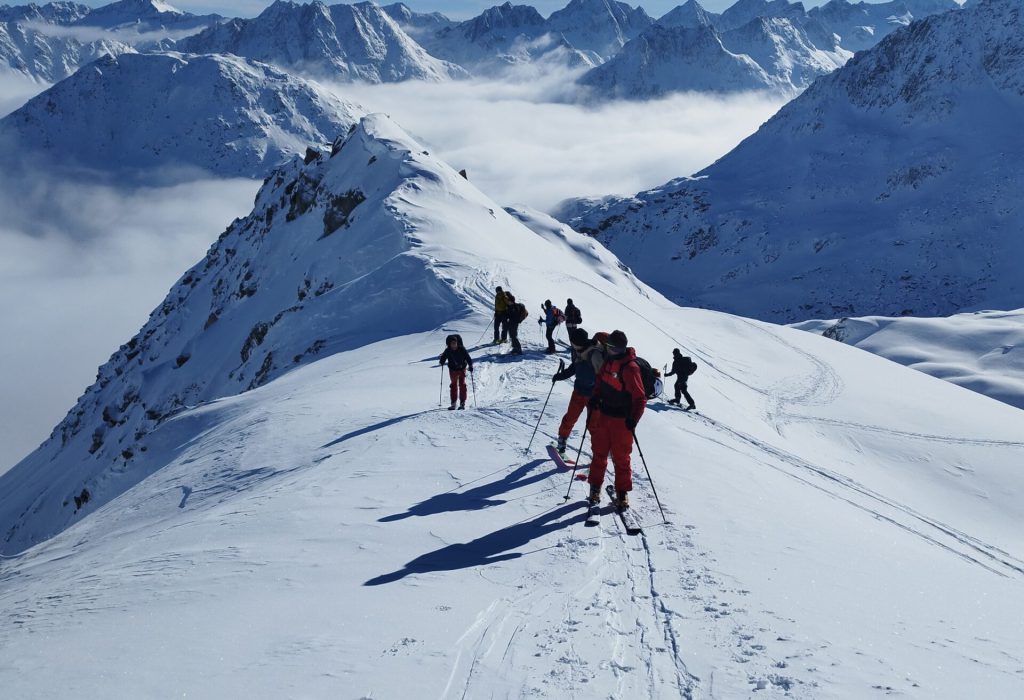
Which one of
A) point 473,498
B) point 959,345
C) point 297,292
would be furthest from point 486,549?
point 959,345

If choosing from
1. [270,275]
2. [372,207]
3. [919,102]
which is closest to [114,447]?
[270,275]

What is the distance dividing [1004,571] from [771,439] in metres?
7.66

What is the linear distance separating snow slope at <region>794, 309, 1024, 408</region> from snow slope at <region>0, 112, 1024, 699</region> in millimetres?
34783

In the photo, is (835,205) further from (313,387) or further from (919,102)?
(313,387)

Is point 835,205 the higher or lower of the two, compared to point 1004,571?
higher

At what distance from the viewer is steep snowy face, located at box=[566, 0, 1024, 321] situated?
111 meters

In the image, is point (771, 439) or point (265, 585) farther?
point (771, 439)

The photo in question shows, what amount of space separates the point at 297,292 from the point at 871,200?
11537cm

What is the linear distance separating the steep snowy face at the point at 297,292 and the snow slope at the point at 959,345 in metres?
24.4

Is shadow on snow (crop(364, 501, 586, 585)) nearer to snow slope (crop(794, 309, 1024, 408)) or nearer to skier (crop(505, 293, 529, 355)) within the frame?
skier (crop(505, 293, 529, 355))

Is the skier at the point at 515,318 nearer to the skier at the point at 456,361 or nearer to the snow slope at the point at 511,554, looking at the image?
the snow slope at the point at 511,554

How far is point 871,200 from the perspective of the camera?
130750 mm

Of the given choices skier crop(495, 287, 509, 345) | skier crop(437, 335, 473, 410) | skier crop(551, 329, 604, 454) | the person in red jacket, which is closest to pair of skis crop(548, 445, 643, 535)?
the person in red jacket

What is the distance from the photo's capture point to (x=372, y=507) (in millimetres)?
10109
